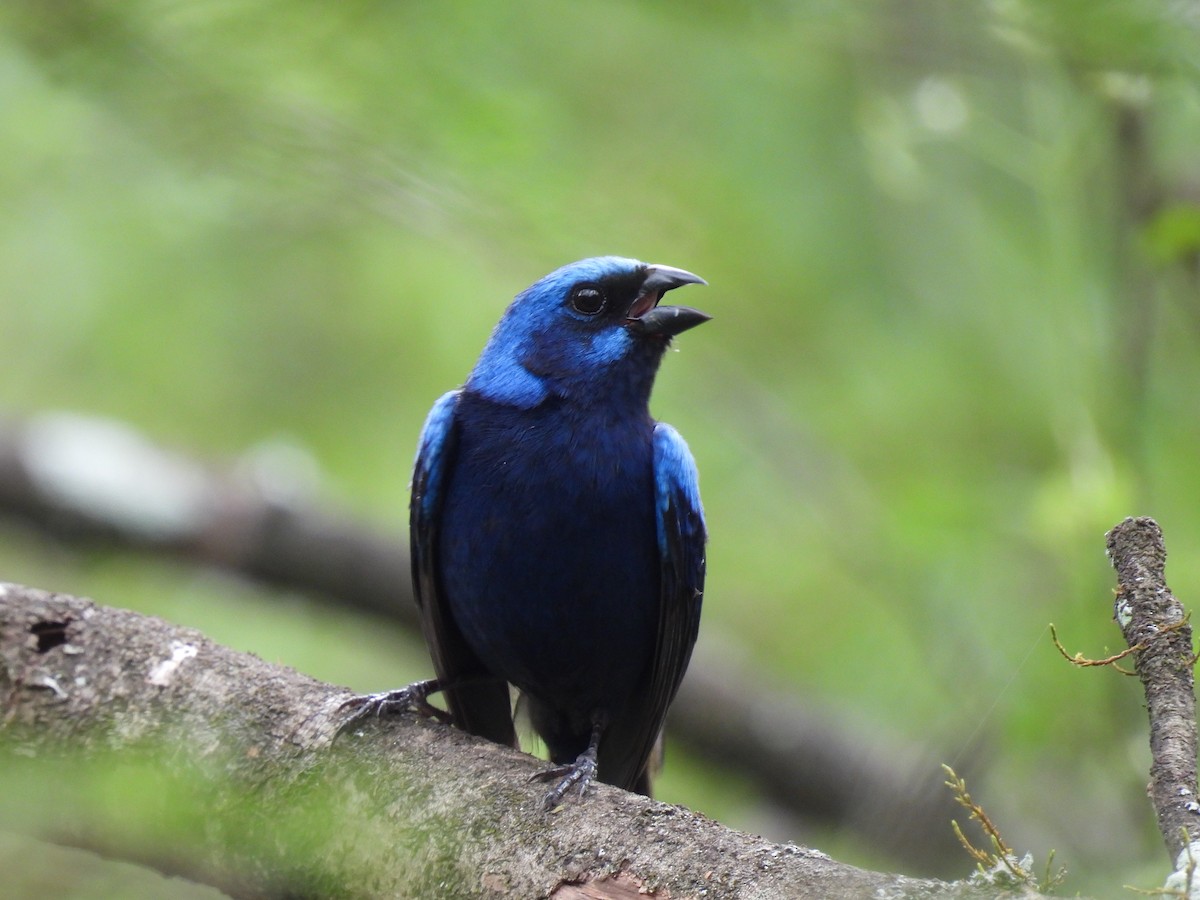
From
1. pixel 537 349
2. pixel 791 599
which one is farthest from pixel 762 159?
pixel 537 349

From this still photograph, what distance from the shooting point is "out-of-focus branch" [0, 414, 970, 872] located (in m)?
6.14

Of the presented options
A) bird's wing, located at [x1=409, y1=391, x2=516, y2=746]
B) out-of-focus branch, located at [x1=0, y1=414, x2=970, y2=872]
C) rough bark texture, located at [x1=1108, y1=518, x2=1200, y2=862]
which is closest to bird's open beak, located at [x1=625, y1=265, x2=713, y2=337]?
bird's wing, located at [x1=409, y1=391, x2=516, y2=746]

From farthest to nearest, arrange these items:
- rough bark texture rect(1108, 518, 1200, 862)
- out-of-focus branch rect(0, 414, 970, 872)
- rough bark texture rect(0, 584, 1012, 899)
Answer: out-of-focus branch rect(0, 414, 970, 872) → rough bark texture rect(0, 584, 1012, 899) → rough bark texture rect(1108, 518, 1200, 862)

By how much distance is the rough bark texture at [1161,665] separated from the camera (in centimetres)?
207

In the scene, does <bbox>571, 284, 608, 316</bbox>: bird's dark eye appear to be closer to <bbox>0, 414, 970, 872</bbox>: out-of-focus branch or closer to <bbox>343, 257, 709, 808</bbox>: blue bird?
<bbox>343, 257, 709, 808</bbox>: blue bird

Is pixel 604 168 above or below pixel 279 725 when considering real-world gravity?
above

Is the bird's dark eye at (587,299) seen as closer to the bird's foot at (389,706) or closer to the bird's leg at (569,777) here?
the bird's foot at (389,706)

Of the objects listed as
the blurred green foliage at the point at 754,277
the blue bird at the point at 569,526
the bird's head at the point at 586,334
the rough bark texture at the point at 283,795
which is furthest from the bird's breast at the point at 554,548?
the blurred green foliage at the point at 754,277

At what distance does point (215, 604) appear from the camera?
740cm

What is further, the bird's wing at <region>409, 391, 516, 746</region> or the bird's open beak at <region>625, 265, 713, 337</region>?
the bird's open beak at <region>625, 265, 713, 337</region>

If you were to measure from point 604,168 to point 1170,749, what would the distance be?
15.9 ft

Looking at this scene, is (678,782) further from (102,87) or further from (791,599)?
(102,87)

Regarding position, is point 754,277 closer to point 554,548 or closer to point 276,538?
point 276,538

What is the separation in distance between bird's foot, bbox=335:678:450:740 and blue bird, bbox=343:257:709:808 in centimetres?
13
